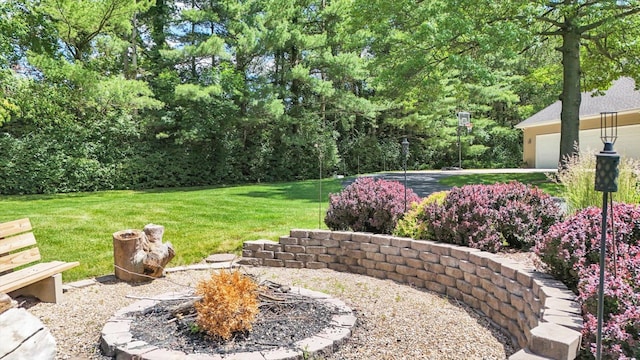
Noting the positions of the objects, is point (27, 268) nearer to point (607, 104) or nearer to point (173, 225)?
point (173, 225)

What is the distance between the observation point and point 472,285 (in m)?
3.71

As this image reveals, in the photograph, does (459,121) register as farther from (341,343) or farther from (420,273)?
(341,343)

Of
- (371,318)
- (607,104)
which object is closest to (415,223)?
(371,318)

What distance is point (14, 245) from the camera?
3.76 m

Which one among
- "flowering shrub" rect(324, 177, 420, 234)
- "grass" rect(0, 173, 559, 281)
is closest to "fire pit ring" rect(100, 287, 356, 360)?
"flowering shrub" rect(324, 177, 420, 234)

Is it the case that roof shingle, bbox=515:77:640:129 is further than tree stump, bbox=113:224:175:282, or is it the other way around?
roof shingle, bbox=515:77:640:129

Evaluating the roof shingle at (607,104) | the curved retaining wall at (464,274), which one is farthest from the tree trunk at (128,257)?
the roof shingle at (607,104)

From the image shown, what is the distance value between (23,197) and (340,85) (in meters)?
11.4

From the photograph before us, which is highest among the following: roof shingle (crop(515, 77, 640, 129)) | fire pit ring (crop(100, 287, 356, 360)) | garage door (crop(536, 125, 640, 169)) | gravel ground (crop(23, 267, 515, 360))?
roof shingle (crop(515, 77, 640, 129))

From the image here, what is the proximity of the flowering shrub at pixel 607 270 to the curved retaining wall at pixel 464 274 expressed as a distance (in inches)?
3.8

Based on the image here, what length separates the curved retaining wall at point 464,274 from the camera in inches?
81.7

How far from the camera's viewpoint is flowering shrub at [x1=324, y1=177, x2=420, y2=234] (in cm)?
486

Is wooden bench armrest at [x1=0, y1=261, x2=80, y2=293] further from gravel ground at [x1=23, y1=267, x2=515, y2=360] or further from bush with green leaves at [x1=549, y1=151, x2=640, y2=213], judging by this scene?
bush with green leaves at [x1=549, y1=151, x2=640, y2=213]

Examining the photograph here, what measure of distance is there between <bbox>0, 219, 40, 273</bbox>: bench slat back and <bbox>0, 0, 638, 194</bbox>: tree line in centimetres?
586
